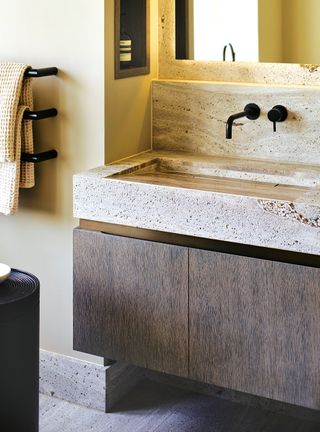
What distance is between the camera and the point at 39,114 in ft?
8.21

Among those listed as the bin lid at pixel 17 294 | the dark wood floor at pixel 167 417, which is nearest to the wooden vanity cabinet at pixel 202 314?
the bin lid at pixel 17 294

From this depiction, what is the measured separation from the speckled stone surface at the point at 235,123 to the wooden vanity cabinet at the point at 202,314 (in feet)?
1.75

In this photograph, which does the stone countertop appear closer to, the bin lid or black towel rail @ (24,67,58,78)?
the bin lid

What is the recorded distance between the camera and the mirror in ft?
7.96

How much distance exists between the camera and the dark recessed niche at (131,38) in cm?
254

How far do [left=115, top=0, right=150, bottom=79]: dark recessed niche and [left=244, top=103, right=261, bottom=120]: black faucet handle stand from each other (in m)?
0.39

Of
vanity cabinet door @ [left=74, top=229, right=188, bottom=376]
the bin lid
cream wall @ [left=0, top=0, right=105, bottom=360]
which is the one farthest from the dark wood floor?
the bin lid

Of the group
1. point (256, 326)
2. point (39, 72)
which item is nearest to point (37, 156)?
point (39, 72)

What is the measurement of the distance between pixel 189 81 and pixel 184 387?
1098mm

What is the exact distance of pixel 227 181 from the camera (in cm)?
247

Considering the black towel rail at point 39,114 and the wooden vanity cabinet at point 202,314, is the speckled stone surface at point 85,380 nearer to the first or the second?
the wooden vanity cabinet at point 202,314

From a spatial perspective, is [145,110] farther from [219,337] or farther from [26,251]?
[219,337]

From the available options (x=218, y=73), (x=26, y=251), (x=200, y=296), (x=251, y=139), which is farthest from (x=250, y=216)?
(x=26, y=251)

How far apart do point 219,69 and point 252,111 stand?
0.21 m
